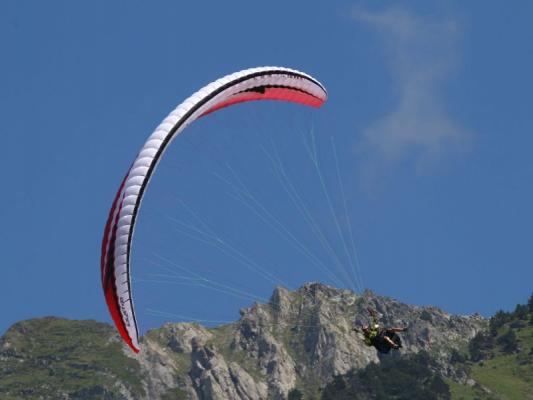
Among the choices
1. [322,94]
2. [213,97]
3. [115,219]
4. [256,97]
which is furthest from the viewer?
[322,94]

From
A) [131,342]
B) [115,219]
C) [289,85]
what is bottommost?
[131,342]

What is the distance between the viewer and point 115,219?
179ft

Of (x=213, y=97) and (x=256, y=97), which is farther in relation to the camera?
(x=256, y=97)

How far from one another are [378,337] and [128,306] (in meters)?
11.8

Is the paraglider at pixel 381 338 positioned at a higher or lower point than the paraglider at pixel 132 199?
lower

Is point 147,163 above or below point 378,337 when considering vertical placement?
above

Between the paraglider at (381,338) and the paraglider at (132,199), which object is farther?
the paraglider at (381,338)

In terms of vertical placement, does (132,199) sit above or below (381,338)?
above

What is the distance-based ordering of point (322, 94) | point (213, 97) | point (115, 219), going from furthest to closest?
point (322, 94) → point (213, 97) → point (115, 219)

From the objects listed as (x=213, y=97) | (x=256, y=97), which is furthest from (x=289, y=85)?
Answer: (x=213, y=97)

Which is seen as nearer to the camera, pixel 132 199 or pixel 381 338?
pixel 132 199

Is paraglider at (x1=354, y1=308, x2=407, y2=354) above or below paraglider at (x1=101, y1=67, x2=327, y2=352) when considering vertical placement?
below

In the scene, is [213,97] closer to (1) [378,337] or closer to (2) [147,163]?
(2) [147,163]

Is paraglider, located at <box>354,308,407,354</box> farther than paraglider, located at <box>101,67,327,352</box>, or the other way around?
paraglider, located at <box>354,308,407,354</box>
